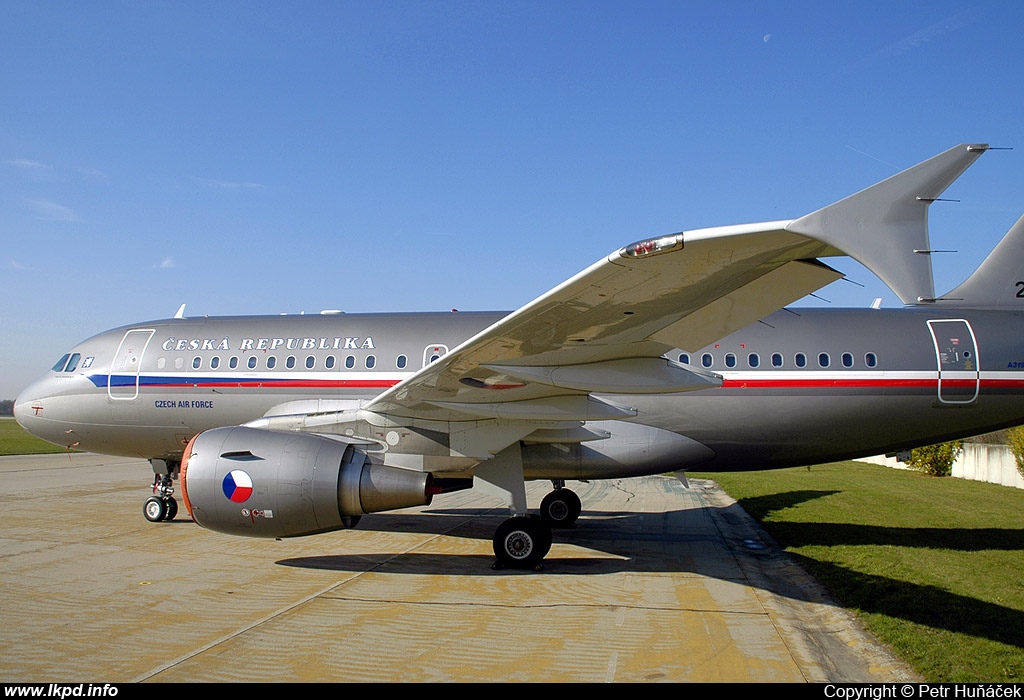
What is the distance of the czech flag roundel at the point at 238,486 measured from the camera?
780 cm

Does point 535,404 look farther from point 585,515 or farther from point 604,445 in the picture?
point 585,515

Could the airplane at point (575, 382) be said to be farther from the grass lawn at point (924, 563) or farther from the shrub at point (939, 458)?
the shrub at point (939, 458)

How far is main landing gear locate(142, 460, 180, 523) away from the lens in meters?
12.0

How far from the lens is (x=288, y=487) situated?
773cm

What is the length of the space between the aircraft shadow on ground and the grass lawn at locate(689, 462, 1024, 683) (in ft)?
0.10

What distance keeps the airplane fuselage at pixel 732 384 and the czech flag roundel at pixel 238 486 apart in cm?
228

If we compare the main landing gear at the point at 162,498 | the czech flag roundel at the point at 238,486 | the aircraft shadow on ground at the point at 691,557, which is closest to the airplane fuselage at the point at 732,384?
the main landing gear at the point at 162,498

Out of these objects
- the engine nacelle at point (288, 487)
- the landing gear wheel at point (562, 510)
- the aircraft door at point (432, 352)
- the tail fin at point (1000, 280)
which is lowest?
the landing gear wheel at point (562, 510)

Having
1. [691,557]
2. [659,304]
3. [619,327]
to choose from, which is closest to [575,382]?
[619,327]

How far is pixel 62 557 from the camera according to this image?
8.79 m

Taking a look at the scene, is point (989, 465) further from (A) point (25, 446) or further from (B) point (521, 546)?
(A) point (25, 446)

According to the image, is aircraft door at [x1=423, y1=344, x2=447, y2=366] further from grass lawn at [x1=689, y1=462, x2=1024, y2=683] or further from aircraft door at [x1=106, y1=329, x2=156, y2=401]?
grass lawn at [x1=689, y1=462, x2=1024, y2=683]

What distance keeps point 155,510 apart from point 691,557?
30.2 ft

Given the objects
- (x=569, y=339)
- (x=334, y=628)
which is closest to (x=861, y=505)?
(x=569, y=339)
